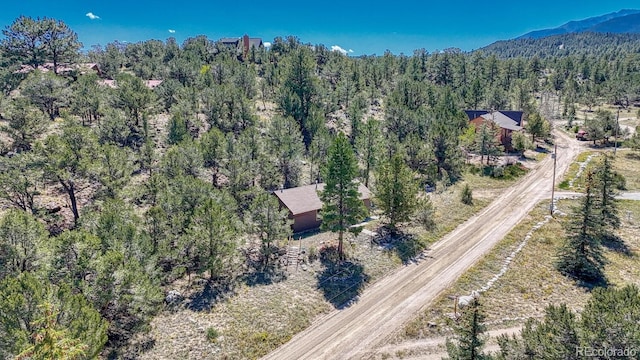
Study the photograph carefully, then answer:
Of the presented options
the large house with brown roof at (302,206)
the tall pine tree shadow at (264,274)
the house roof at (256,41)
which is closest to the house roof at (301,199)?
the large house with brown roof at (302,206)

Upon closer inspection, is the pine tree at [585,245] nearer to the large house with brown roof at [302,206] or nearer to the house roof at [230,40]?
the large house with brown roof at [302,206]

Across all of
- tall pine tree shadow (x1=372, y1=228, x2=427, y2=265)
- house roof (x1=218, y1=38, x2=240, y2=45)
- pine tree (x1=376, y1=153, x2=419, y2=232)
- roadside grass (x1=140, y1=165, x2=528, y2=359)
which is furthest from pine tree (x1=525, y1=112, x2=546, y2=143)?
house roof (x1=218, y1=38, x2=240, y2=45)

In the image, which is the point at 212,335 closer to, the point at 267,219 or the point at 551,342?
the point at 267,219

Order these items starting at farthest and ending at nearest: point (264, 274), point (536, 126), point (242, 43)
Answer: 1. point (242, 43)
2. point (536, 126)
3. point (264, 274)

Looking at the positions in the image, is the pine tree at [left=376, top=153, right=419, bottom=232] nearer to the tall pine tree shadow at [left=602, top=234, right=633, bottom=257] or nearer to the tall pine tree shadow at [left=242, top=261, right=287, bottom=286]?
the tall pine tree shadow at [left=242, top=261, right=287, bottom=286]

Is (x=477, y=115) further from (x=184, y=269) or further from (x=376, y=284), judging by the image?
(x=184, y=269)

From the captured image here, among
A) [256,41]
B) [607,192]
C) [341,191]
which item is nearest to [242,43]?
[256,41]
